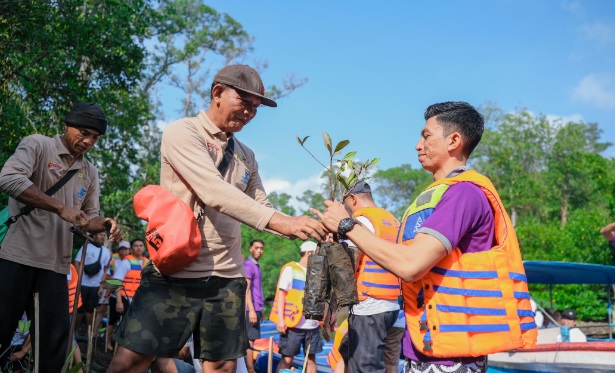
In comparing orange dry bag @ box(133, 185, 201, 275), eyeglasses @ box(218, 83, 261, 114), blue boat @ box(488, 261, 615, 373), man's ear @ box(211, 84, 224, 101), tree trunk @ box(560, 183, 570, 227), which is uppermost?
tree trunk @ box(560, 183, 570, 227)

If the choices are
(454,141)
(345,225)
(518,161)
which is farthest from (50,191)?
(518,161)

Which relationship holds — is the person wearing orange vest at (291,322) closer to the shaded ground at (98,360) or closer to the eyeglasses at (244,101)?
the shaded ground at (98,360)

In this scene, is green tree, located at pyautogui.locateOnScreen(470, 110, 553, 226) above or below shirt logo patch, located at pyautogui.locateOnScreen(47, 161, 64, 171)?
above

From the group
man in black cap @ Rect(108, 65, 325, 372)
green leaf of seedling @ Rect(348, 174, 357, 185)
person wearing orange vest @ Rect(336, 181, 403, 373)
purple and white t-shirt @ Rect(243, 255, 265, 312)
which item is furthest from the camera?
purple and white t-shirt @ Rect(243, 255, 265, 312)

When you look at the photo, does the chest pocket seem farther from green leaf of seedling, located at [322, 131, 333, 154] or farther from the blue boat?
the blue boat

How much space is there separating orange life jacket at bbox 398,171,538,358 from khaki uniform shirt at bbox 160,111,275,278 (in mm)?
980

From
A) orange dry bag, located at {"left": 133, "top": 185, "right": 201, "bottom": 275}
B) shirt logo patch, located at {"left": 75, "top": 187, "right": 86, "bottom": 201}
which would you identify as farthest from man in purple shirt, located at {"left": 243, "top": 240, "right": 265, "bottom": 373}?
orange dry bag, located at {"left": 133, "top": 185, "right": 201, "bottom": 275}

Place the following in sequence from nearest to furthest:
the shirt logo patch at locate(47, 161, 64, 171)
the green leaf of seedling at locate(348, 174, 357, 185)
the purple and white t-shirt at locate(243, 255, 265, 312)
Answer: the green leaf of seedling at locate(348, 174, 357, 185)
the shirt logo patch at locate(47, 161, 64, 171)
the purple and white t-shirt at locate(243, 255, 265, 312)

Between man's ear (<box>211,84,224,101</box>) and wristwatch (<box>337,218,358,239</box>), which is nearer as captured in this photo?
wristwatch (<box>337,218,358,239</box>)

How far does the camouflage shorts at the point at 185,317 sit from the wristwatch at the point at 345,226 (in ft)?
2.77

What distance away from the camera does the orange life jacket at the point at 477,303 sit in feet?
8.68

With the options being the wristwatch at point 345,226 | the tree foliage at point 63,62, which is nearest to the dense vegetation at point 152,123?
the tree foliage at point 63,62

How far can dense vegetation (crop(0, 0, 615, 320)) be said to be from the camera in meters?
8.45

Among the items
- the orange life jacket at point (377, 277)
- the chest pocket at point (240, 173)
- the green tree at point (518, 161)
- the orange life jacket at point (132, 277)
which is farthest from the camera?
the green tree at point (518, 161)
